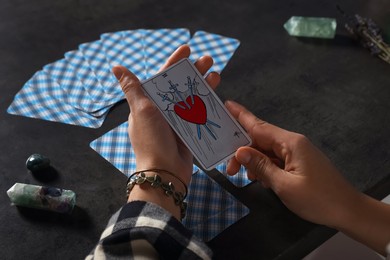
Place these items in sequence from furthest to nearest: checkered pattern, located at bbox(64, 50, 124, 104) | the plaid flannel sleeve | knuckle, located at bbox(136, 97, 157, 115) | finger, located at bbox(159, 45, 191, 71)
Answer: checkered pattern, located at bbox(64, 50, 124, 104), finger, located at bbox(159, 45, 191, 71), knuckle, located at bbox(136, 97, 157, 115), the plaid flannel sleeve

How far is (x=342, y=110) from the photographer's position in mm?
1232

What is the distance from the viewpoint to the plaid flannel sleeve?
79 centimetres

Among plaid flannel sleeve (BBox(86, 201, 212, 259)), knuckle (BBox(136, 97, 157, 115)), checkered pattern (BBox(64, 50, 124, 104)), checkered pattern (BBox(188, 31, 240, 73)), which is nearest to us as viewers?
plaid flannel sleeve (BBox(86, 201, 212, 259))

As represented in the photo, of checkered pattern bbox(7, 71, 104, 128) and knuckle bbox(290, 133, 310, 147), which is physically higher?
knuckle bbox(290, 133, 310, 147)

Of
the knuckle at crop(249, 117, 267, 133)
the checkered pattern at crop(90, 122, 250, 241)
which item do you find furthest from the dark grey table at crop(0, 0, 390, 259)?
the knuckle at crop(249, 117, 267, 133)

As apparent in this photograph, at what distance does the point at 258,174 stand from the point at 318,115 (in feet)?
1.08

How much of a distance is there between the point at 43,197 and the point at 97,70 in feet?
1.53

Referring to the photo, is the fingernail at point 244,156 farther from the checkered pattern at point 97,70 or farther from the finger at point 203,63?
the checkered pattern at point 97,70

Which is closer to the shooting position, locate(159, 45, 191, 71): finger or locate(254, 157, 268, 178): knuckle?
locate(254, 157, 268, 178): knuckle

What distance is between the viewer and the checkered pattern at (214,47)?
1.36 meters

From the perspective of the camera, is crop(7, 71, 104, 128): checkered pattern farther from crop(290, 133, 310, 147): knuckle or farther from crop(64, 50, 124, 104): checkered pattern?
crop(290, 133, 310, 147): knuckle

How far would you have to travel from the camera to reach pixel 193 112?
1070 millimetres

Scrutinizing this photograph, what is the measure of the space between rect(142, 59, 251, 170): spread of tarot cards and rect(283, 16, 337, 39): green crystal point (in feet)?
1.52

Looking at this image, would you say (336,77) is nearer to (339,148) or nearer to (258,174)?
(339,148)
